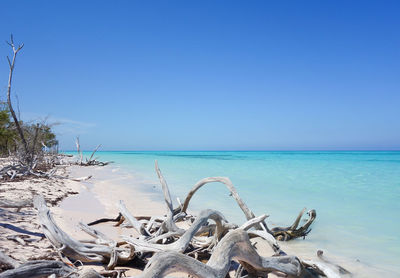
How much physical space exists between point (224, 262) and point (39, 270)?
129 centimetres

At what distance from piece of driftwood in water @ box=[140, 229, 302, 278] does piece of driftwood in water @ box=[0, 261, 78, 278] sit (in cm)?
92

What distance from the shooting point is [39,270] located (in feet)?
5.84

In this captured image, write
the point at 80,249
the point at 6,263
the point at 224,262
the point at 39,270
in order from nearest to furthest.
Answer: the point at 224,262, the point at 39,270, the point at 6,263, the point at 80,249

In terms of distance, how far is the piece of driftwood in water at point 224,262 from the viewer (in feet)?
4.46

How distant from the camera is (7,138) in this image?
25562mm

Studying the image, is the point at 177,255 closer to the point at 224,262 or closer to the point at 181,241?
the point at 224,262

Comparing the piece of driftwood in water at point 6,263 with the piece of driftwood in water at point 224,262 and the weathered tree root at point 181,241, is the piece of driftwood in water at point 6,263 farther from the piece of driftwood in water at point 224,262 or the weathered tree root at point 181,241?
the piece of driftwood in water at point 224,262

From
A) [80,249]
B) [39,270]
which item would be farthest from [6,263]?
[80,249]

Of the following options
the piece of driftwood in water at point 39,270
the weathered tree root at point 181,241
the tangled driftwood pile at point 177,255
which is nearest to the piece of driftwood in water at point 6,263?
the tangled driftwood pile at point 177,255

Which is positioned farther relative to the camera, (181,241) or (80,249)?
(80,249)

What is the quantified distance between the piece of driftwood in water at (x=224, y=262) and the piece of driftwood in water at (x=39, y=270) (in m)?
0.92

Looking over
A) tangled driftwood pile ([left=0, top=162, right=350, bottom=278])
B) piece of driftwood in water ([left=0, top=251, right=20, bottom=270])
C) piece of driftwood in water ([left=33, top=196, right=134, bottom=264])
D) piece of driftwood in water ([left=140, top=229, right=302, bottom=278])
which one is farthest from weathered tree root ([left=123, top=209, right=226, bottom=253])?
piece of driftwood in water ([left=0, top=251, right=20, bottom=270])

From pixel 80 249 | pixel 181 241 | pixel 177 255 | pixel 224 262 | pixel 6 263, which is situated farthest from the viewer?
pixel 80 249

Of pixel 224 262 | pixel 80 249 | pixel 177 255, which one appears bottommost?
pixel 80 249
